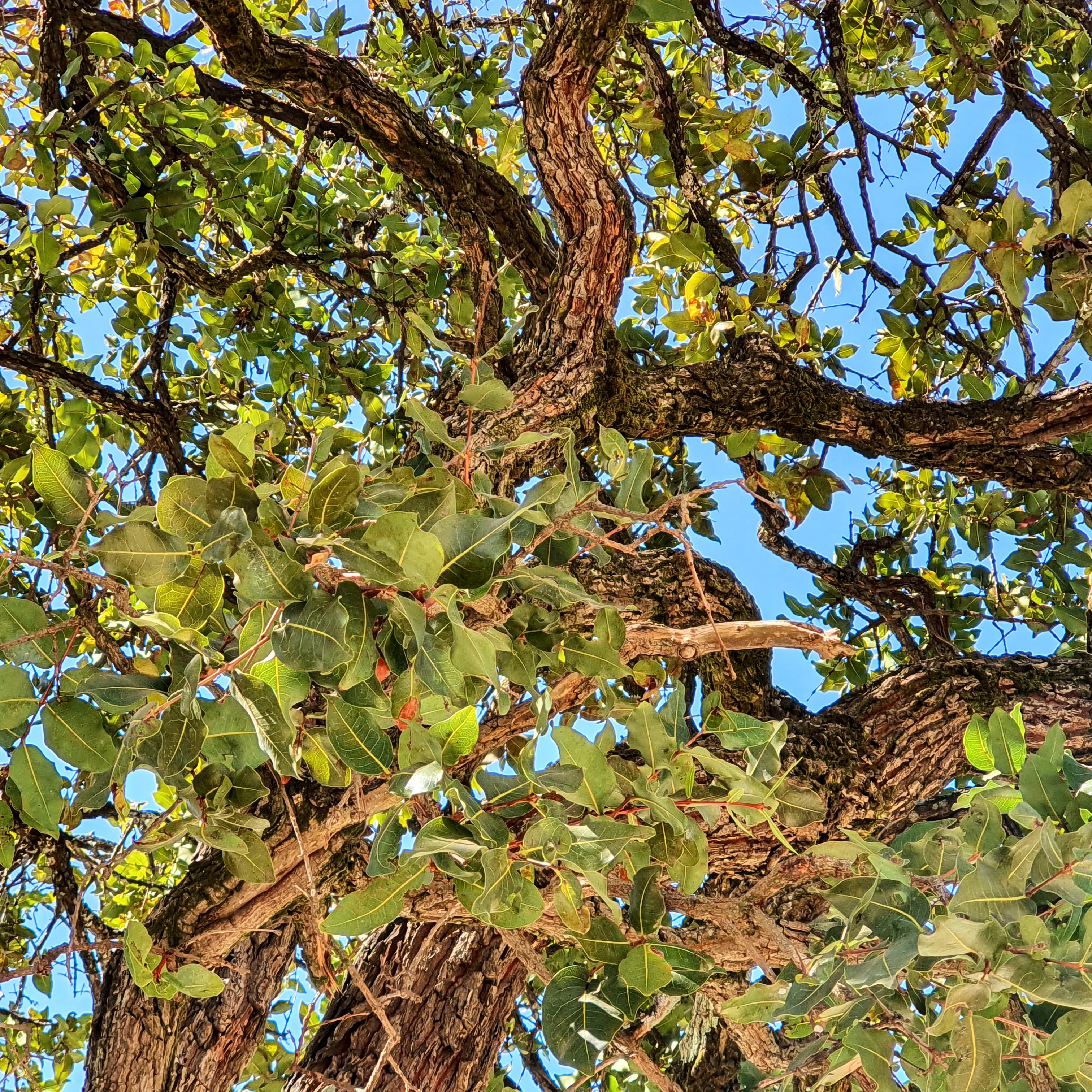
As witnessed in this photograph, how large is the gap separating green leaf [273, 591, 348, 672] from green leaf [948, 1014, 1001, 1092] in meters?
0.79

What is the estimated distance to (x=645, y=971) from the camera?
1.27m

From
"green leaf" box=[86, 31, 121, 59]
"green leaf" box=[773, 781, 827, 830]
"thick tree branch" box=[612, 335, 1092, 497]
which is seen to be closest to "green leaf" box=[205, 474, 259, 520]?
"green leaf" box=[773, 781, 827, 830]

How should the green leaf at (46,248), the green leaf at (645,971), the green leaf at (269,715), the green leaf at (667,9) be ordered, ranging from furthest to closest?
the green leaf at (46,248) < the green leaf at (667,9) < the green leaf at (645,971) < the green leaf at (269,715)

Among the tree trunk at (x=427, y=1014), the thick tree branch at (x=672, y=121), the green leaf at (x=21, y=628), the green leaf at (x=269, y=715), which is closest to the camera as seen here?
the green leaf at (x=269, y=715)

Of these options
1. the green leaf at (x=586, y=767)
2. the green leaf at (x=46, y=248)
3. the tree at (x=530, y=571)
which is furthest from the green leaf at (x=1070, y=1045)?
the green leaf at (x=46, y=248)

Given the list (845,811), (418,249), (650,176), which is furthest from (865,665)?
(418,249)

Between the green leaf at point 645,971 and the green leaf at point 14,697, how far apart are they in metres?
0.78

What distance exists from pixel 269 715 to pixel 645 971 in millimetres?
583

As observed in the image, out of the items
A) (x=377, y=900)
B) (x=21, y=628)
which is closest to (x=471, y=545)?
(x=377, y=900)

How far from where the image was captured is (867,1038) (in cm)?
125

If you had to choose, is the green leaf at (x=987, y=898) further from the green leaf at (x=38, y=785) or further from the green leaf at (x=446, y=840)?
the green leaf at (x=38, y=785)

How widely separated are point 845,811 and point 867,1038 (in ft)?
3.18

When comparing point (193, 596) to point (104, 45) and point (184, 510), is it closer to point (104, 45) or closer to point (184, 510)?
point (184, 510)

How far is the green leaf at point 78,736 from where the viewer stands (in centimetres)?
120
